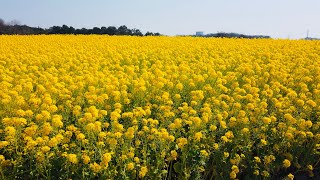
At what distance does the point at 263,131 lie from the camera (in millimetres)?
5184

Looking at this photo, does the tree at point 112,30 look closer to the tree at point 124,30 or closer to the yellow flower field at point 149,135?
the tree at point 124,30

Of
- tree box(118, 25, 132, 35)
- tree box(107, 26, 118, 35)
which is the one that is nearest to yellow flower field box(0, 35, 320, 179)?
tree box(118, 25, 132, 35)

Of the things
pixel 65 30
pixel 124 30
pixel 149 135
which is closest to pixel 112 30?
pixel 124 30

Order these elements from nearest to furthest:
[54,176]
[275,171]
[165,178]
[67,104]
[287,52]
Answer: [54,176] < [165,178] < [275,171] < [67,104] < [287,52]

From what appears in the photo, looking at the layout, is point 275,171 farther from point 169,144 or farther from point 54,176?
point 54,176

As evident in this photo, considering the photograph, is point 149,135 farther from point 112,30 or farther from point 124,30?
point 112,30

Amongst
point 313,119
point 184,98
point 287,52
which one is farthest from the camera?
point 287,52

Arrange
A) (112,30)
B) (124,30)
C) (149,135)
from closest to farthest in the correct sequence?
(149,135), (124,30), (112,30)

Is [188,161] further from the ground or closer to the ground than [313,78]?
closer to the ground

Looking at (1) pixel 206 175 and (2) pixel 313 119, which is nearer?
(1) pixel 206 175

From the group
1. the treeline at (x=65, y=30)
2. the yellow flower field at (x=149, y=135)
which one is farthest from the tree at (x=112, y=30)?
the yellow flower field at (x=149, y=135)

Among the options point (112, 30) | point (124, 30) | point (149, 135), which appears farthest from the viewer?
point (112, 30)

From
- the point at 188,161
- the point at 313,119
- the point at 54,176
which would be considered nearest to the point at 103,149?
the point at 54,176

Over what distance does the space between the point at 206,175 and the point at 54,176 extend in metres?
1.89
